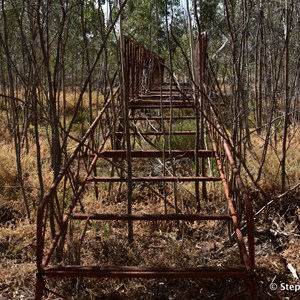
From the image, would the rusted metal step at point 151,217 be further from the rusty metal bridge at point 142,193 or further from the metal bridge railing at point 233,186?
the metal bridge railing at point 233,186

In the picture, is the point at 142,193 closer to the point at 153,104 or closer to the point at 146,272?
the point at 153,104

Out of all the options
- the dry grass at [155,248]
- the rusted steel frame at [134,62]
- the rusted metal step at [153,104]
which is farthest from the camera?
the rusted metal step at [153,104]

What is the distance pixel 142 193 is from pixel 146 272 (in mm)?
2210

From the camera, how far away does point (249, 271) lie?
5.50 ft

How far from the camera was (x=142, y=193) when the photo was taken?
389 cm

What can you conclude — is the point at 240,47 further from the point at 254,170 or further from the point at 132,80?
the point at 132,80

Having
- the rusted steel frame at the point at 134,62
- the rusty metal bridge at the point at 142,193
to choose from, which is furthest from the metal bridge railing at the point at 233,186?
the rusted steel frame at the point at 134,62

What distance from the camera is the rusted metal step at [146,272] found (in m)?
1.67

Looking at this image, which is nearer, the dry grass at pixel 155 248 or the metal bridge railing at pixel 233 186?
the metal bridge railing at pixel 233 186

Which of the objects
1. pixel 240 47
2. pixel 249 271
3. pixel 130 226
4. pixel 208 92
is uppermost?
pixel 240 47

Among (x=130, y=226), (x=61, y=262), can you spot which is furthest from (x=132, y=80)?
(x=61, y=262)

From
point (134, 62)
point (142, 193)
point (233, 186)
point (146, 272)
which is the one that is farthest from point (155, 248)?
point (134, 62)

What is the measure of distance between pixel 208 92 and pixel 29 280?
1.59m

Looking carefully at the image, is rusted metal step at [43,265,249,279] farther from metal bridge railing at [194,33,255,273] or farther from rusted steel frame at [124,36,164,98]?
rusted steel frame at [124,36,164,98]
